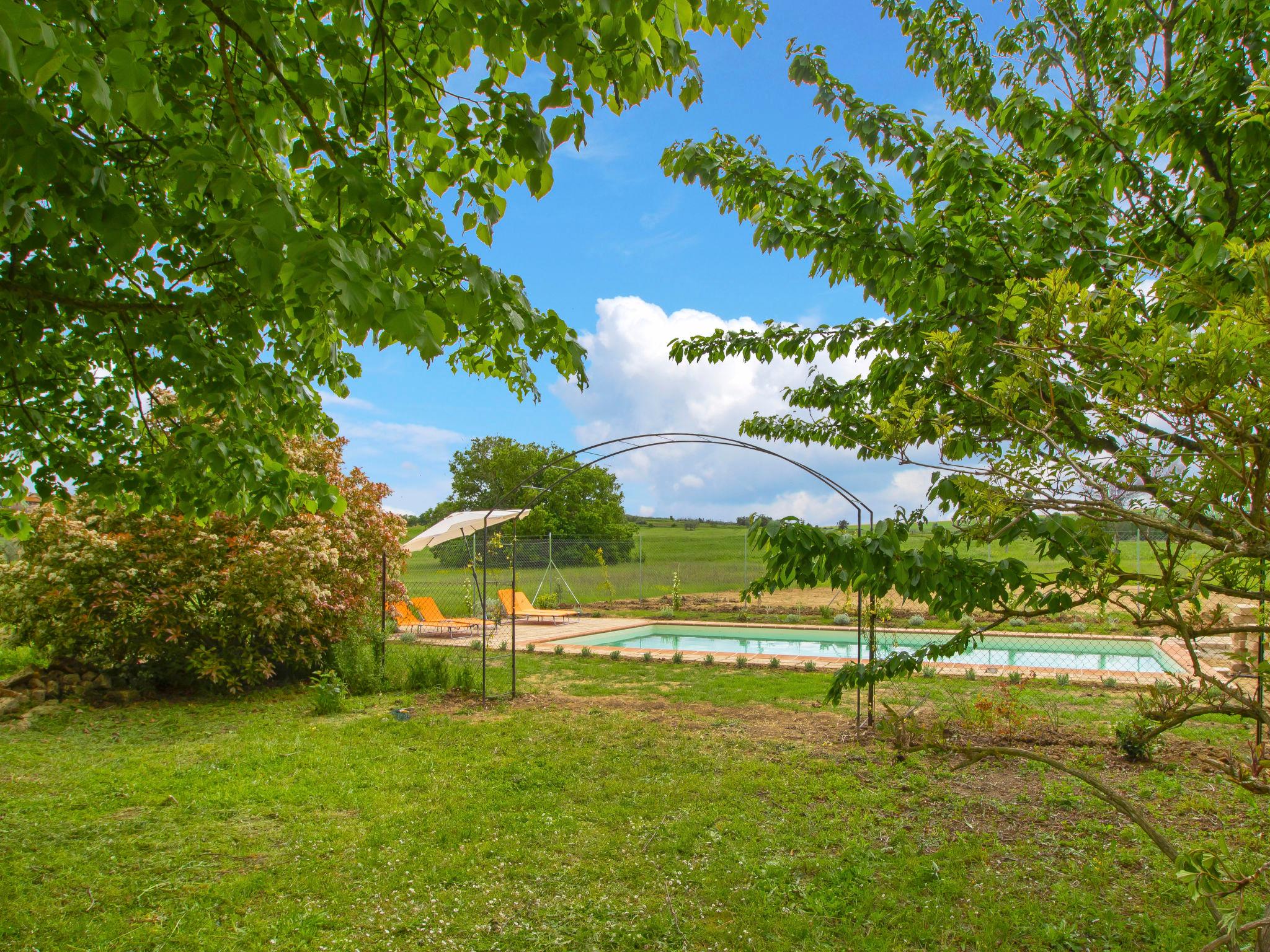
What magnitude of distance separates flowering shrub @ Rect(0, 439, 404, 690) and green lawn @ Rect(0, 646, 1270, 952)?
1231 mm

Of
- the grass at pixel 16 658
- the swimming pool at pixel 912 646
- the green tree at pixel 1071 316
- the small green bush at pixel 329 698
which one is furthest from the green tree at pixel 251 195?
the swimming pool at pixel 912 646

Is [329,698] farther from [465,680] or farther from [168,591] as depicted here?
[168,591]

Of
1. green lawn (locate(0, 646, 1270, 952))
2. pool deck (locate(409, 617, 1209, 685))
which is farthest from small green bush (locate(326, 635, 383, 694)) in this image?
pool deck (locate(409, 617, 1209, 685))

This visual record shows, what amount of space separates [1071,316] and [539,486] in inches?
1022

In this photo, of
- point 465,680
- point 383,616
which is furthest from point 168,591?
point 465,680

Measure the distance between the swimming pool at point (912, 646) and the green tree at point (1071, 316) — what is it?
24.6 feet

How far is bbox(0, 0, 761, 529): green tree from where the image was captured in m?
2.07

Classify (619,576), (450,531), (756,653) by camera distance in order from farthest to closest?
1. (619,576)
2. (450,531)
3. (756,653)

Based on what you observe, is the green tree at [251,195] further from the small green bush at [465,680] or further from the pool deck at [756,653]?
the pool deck at [756,653]

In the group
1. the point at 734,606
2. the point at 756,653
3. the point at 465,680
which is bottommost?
the point at 756,653

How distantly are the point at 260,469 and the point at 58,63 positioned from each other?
3386 mm

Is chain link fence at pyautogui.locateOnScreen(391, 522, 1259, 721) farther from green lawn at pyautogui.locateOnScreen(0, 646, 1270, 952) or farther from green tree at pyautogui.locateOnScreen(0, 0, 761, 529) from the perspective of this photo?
green tree at pyautogui.locateOnScreen(0, 0, 761, 529)

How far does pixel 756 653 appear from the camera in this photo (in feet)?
44.6

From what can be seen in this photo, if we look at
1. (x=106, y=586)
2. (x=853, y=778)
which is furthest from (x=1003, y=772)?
(x=106, y=586)
